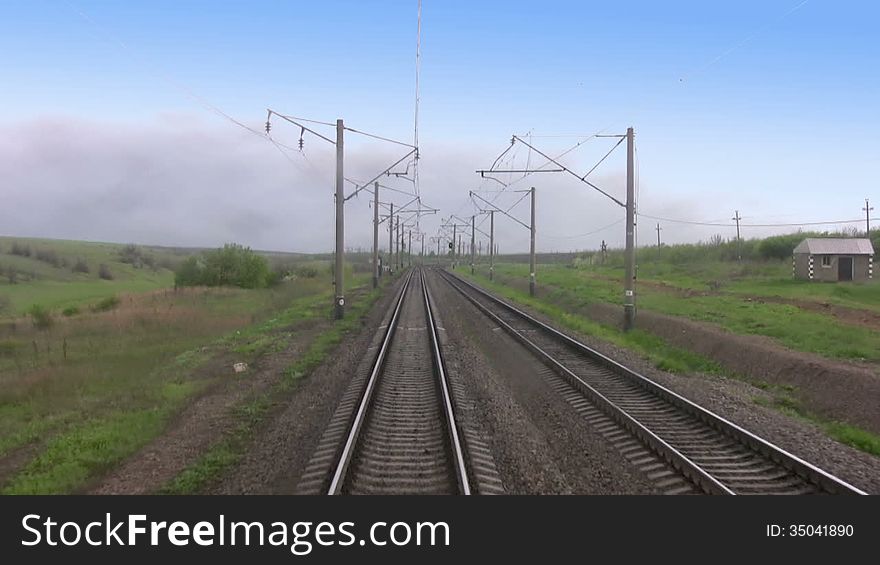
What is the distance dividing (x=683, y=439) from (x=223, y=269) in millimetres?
49665

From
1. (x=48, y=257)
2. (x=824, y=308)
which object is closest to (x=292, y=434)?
(x=824, y=308)

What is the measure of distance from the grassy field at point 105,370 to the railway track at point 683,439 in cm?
770

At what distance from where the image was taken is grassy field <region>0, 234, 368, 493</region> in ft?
29.6

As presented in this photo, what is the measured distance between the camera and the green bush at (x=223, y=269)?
52.7 m

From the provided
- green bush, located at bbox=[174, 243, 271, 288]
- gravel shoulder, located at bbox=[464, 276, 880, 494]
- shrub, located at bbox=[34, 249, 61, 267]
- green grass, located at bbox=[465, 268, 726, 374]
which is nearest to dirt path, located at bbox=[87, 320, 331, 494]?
gravel shoulder, located at bbox=[464, 276, 880, 494]

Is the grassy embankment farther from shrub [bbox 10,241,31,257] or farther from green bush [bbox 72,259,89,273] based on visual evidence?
shrub [bbox 10,241,31,257]

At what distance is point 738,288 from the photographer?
40.2 meters

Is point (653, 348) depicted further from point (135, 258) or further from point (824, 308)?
point (135, 258)

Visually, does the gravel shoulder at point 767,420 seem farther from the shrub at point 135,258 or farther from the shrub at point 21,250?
the shrub at point 135,258
